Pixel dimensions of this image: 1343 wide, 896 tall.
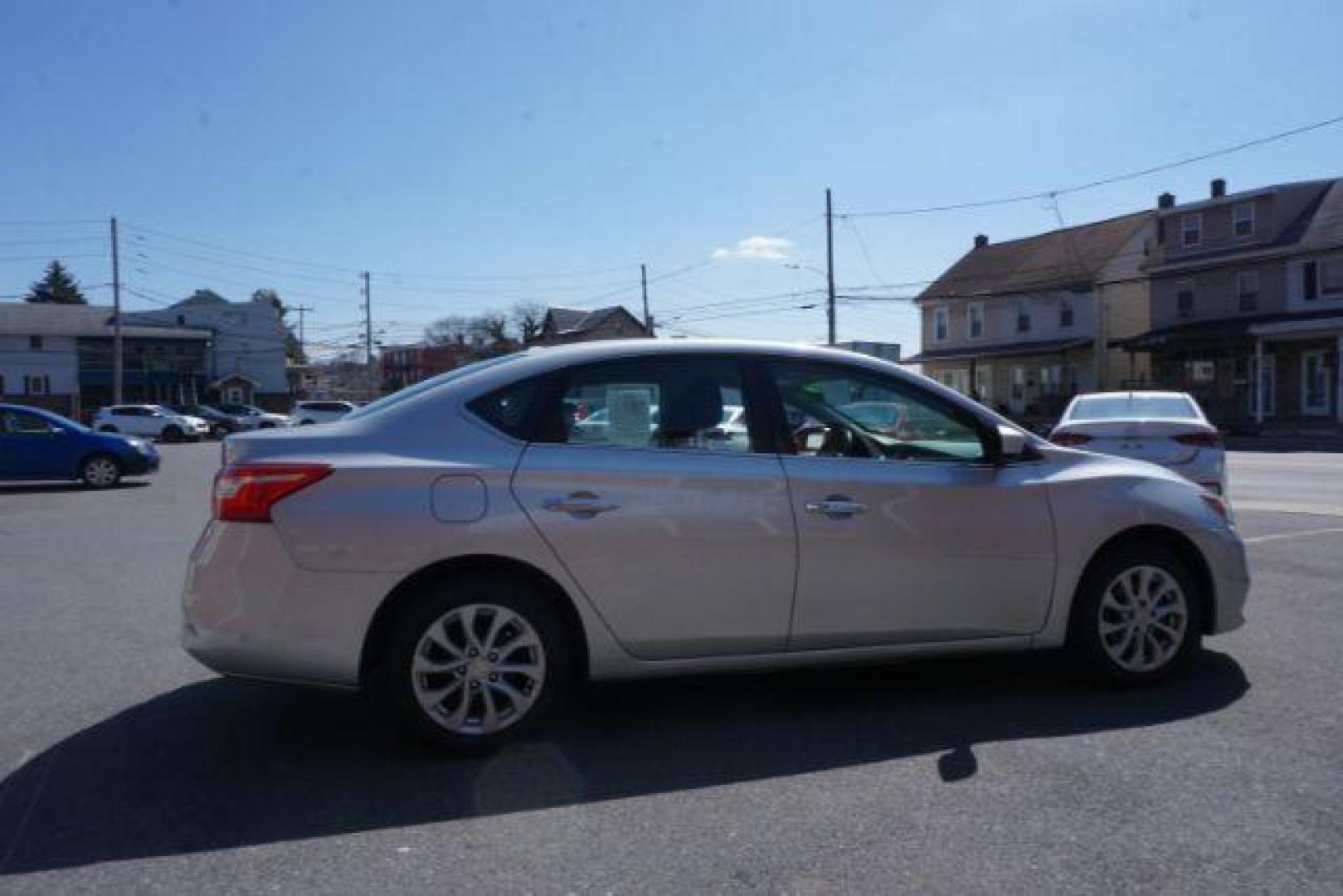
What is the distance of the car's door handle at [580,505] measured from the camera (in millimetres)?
4168

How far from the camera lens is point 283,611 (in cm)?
402

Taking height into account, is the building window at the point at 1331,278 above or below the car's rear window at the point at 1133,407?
above

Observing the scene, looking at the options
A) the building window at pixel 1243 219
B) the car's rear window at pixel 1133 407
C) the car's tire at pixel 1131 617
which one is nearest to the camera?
the car's tire at pixel 1131 617

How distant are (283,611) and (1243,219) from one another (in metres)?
40.4

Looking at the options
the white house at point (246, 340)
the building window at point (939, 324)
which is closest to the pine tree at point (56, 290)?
the white house at point (246, 340)

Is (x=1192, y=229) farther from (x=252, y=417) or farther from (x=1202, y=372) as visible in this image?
(x=252, y=417)

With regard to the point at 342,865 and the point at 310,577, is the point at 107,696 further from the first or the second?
the point at 342,865

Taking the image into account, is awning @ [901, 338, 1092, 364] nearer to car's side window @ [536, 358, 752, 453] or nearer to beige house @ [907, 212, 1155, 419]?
beige house @ [907, 212, 1155, 419]

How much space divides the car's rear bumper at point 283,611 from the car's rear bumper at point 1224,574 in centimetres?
374

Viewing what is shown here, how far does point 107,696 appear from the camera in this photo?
16.5 ft

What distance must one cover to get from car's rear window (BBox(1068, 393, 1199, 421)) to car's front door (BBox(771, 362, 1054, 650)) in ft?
21.4

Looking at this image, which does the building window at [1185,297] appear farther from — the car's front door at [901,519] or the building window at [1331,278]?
the car's front door at [901,519]

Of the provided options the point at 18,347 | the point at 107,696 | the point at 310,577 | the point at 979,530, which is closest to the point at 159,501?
the point at 107,696

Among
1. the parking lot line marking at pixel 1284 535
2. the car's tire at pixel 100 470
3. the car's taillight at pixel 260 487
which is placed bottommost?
the parking lot line marking at pixel 1284 535
